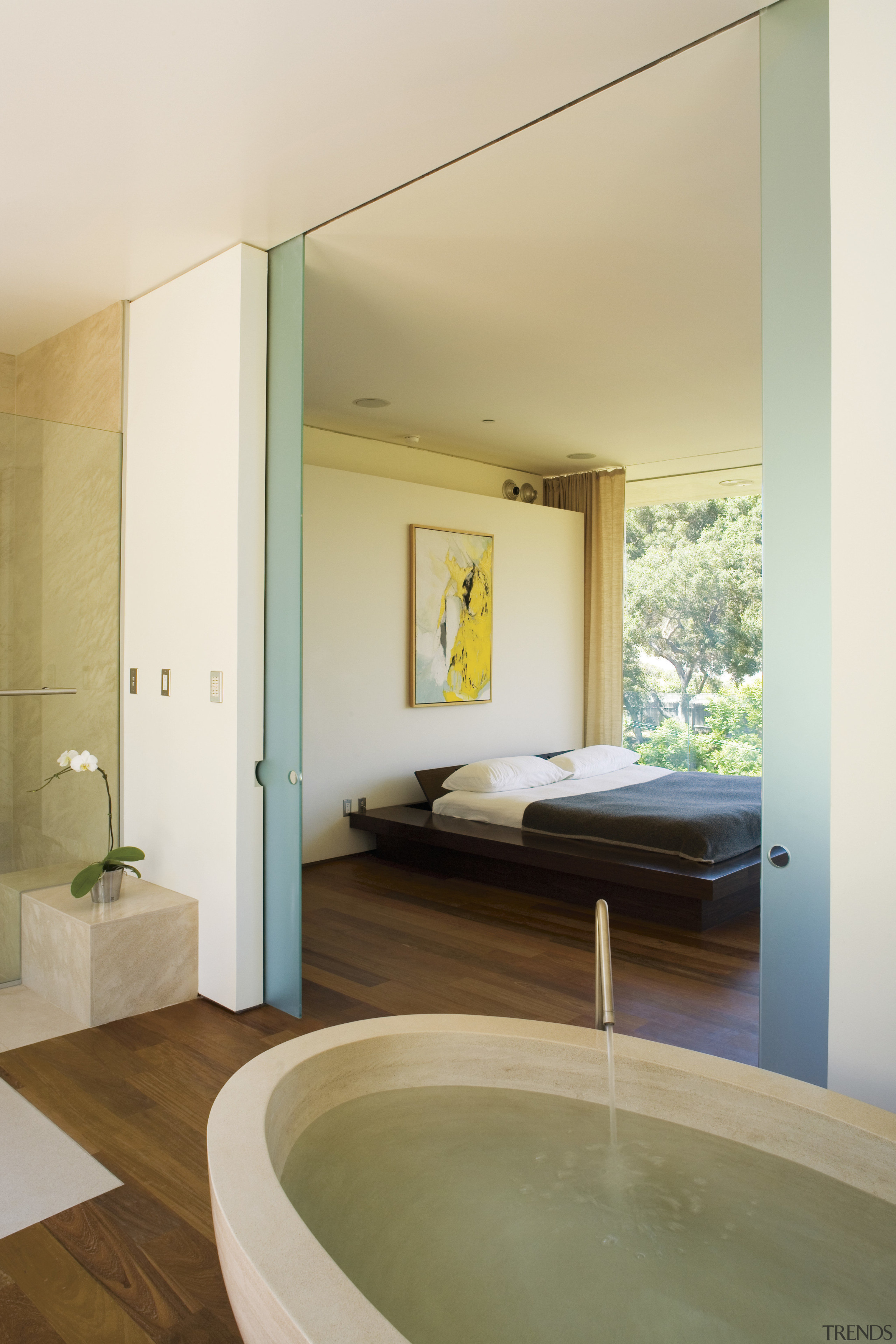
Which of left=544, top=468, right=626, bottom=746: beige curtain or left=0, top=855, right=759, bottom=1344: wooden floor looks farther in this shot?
left=544, top=468, right=626, bottom=746: beige curtain

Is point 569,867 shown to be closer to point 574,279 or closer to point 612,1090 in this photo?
point 574,279

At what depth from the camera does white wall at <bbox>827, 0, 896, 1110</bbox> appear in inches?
63.6

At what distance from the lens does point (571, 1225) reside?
1.46m

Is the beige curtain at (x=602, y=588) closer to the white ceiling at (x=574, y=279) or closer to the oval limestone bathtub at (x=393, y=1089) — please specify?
the white ceiling at (x=574, y=279)

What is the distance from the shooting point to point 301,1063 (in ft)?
5.27

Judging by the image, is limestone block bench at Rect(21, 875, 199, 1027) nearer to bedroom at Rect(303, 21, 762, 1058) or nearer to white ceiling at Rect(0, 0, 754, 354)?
bedroom at Rect(303, 21, 762, 1058)

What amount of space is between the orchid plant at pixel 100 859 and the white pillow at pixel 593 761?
321 cm

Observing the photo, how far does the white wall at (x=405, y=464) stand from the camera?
5637mm

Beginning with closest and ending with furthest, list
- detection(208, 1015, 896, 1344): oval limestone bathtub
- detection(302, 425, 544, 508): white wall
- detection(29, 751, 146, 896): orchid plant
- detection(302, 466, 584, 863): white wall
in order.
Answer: detection(208, 1015, 896, 1344): oval limestone bathtub < detection(29, 751, 146, 896): orchid plant < detection(302, 466, 584, 863): white wall < detection(302, 425, 544, 508): white wall

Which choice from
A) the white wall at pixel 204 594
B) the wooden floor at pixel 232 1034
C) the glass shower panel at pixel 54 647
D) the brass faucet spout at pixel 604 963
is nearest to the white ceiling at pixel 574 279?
the white wall at pixel 204 594

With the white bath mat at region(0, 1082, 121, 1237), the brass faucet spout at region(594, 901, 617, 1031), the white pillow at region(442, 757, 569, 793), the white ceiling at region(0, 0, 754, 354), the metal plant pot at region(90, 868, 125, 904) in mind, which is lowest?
the white bath mat at region(0, 1082, 121, 1237)

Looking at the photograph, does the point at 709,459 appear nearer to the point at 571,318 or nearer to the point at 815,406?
the point at 571,318

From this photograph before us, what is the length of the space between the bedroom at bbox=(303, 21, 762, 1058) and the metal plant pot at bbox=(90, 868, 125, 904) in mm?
822

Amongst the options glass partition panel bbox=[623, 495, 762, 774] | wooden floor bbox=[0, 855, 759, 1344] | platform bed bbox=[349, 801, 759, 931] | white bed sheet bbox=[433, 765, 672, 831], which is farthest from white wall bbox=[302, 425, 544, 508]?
wooden floor bbox=[0, 855, 759, 1344]
